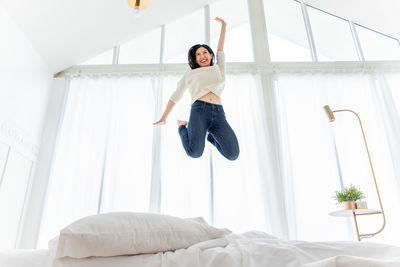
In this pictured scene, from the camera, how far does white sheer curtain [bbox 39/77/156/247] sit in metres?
2.96

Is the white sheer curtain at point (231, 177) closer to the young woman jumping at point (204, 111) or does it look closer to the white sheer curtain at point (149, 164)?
the white sheer curtain at point (149, 164)

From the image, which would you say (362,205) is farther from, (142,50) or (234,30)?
(142,50)

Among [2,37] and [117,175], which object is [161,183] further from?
[2,37]


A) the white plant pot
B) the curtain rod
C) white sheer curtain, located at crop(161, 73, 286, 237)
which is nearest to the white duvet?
the white plant pot

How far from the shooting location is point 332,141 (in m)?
3.24

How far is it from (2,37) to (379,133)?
12.8 ft

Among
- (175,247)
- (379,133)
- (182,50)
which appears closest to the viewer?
(175,247)

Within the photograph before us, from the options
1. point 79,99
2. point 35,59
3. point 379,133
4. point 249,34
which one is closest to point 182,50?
point 249,34

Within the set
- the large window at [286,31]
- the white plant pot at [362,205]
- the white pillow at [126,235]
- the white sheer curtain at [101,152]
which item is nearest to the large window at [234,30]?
the large window at [286,31]

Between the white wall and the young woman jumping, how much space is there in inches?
57.5

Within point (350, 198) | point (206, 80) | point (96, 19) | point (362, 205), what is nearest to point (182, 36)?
point (96, 19)

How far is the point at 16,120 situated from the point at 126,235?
2.47m

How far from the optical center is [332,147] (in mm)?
3211

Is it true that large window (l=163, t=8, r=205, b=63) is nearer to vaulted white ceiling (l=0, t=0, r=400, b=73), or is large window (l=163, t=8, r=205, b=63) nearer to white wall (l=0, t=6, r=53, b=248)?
vaulted white ceiling (l=0, t=0, r=400, b=73)
